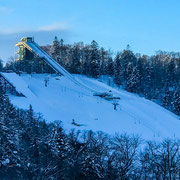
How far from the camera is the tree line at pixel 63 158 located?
18.7 meters

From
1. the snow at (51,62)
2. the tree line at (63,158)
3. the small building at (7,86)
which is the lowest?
the tree line at (63,158)

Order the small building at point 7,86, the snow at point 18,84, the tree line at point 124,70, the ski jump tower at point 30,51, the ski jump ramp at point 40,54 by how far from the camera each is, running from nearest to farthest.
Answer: the snow at point 18,84, the small building at point 7,86, the ski jump ramp at point 40,54, the ski jump tower at point 30,51, the tree line at point 124,70

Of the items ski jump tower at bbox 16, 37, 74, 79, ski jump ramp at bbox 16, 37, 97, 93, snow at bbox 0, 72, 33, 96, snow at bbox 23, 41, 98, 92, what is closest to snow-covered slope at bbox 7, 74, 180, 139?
snow at bbox 0, 72, 33, 96

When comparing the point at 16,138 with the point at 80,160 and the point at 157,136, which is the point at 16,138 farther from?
the point at 157,136

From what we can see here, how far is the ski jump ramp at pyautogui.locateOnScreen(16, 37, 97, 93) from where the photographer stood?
55156 mm

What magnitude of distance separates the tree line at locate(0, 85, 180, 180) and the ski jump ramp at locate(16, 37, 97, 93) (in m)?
27.0

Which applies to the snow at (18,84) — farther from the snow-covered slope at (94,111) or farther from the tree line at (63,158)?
the tree line at (63,158)

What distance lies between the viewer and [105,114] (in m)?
37.8

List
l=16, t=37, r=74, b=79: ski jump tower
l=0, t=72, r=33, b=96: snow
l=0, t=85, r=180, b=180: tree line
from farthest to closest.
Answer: l=16, t=37, r=74, b=79: ski jump tower → l=0, t=72, r=33, b=96: snow → l=0, t=85, r=180, b=180: tree line

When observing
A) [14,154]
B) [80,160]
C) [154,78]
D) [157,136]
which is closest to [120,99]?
[157,136]

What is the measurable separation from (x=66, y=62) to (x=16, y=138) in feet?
155

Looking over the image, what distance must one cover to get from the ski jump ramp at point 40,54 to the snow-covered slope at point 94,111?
235 inches

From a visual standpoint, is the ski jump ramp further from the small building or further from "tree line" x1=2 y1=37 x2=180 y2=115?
the small building

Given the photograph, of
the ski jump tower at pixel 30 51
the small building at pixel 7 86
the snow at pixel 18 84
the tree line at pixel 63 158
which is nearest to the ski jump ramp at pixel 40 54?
the ski jump tower at pixel 30 51
